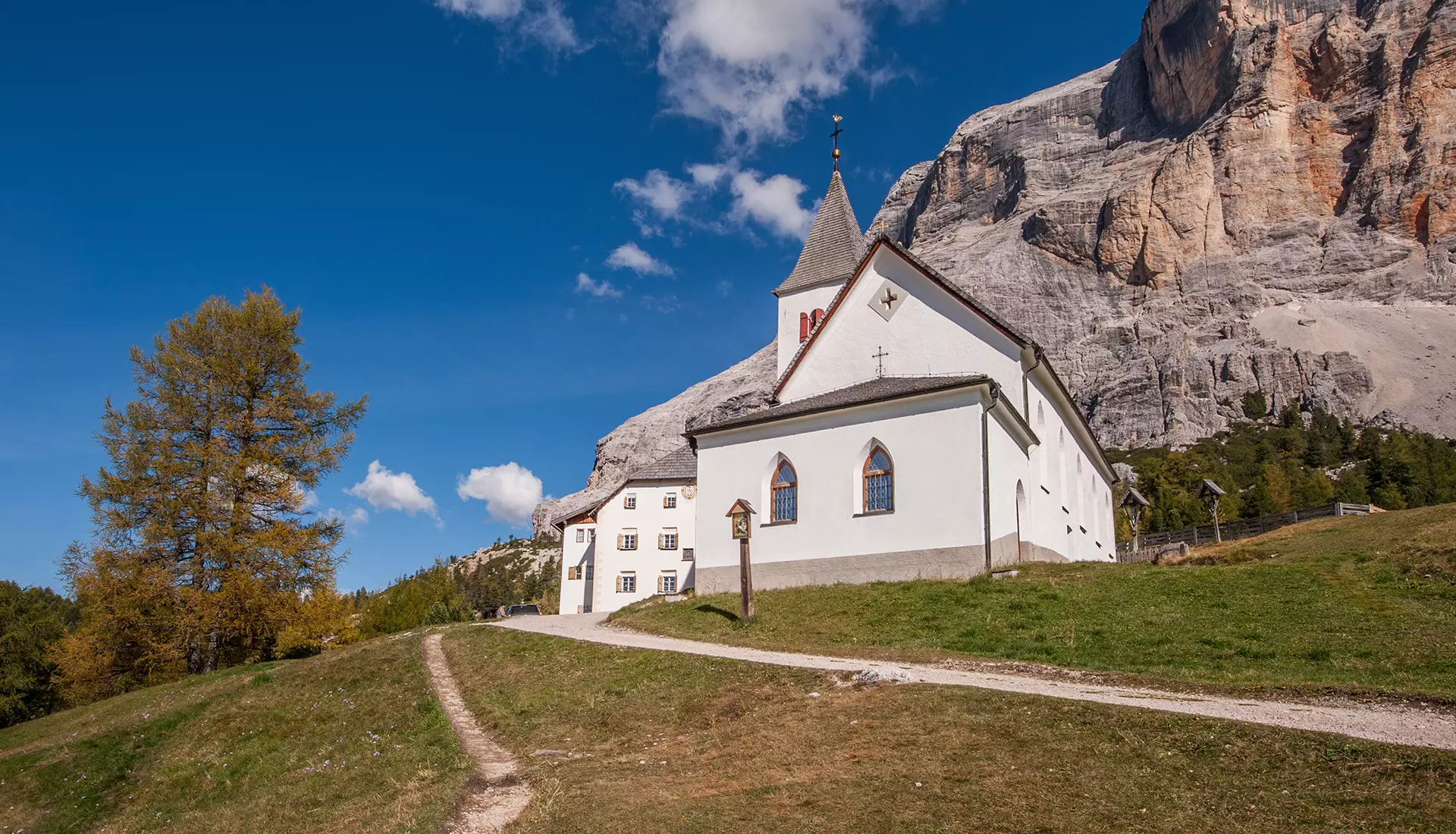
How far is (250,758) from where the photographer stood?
14422 mm

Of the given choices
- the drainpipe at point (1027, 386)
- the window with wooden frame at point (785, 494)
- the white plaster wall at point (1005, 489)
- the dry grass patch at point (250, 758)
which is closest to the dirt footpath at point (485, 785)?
the dry grass patch at point (250, 758)

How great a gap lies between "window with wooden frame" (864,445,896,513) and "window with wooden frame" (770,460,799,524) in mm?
2128

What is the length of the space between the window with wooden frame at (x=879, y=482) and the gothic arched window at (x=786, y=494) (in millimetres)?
2129

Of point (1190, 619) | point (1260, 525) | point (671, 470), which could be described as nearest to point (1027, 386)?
point (1190, 619)

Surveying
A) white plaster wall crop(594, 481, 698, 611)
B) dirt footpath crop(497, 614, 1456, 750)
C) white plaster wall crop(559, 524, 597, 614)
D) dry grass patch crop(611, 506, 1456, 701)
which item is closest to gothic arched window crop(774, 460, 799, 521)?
dry grass patch crop(611, 506, 1456, 701)

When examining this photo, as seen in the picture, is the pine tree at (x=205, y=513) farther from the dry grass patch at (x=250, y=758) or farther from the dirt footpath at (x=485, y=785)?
the dirt footpath at (x=485, y=785)

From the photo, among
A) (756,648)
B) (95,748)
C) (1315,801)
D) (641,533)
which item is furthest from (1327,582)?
(641,533)

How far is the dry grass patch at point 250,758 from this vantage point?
34.6 feet

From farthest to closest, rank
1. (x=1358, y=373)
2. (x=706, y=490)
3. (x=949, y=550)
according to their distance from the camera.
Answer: (x=1358, y=373), (x=706, y=490), (x=949, y=550)

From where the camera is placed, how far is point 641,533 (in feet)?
166

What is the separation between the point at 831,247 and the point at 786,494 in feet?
45.2

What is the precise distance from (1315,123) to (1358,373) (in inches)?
1991

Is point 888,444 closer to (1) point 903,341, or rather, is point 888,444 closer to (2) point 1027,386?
(1) point 903,341

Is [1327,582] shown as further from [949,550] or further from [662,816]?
[662,816]
